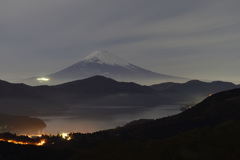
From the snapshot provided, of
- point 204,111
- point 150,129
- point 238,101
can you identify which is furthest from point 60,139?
point 238,101

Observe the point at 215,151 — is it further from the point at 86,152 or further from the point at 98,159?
the point at 86,152

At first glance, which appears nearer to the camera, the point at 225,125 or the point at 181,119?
the point at 225,125

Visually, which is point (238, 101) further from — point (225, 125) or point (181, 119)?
point (225, 125)

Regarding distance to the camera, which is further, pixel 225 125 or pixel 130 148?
pixel 225 125

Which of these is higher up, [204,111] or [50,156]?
[204,111]

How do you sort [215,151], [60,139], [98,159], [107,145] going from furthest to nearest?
[60,139], [107,145], [98,159], [215,151]

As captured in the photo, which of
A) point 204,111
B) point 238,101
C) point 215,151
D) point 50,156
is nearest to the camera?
point 215,151

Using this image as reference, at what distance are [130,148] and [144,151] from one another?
3.22 metres

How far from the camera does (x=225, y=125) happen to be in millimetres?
42625

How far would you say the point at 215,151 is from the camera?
1219 inches

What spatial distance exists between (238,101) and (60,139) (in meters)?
99.6

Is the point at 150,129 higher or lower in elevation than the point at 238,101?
lower

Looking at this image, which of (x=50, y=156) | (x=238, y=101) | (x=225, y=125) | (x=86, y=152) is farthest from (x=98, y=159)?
(x=238, y=101)

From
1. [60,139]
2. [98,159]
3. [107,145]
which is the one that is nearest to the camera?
[98,159]
